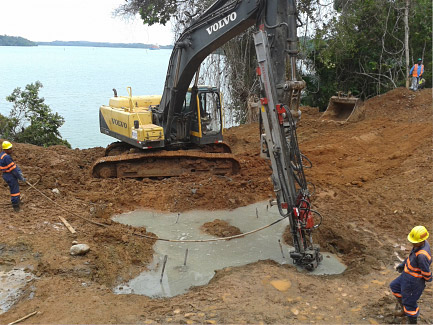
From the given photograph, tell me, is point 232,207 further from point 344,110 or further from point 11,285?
point 344,110

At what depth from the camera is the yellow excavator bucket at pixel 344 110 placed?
1531 centimetres

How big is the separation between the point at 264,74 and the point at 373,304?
3.51 metres

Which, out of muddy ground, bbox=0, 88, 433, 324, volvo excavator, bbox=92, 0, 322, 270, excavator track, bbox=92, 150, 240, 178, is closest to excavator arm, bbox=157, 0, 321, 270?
volvo excavator, bbox=92, 0, 322, 270

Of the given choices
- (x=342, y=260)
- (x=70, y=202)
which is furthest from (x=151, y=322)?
(x=70, y=202)

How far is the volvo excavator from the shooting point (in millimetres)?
6355

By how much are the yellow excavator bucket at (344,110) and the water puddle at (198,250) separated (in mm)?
7704

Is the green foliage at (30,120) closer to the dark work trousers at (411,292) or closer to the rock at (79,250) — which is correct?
the rock at (79,250)

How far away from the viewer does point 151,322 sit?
481 cm

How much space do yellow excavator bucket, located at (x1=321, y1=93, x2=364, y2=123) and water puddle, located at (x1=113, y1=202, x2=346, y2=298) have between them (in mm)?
7704

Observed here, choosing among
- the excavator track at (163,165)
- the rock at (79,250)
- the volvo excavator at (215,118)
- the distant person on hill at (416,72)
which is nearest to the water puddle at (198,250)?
the volvo excavator at (215,118)

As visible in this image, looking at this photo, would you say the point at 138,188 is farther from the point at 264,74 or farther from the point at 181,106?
the point at 264,74

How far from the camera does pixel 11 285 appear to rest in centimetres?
563

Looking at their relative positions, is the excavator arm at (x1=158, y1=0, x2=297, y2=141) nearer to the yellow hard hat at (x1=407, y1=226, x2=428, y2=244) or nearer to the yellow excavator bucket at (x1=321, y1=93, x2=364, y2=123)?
the yellow hard hat at (x1=407, y1=226, x2=428, y2=244)

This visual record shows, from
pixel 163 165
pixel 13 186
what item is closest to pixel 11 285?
pixel 13 186
